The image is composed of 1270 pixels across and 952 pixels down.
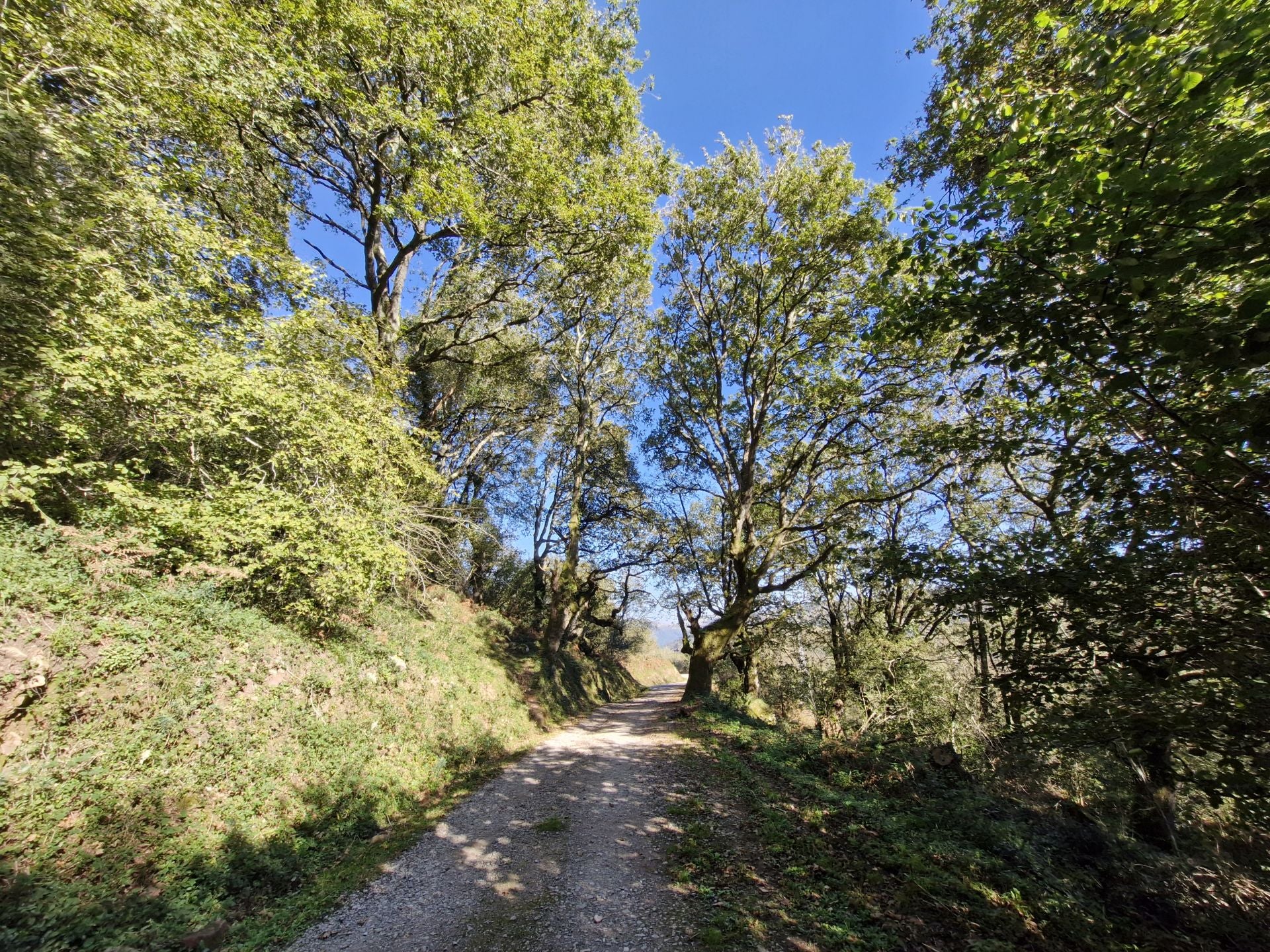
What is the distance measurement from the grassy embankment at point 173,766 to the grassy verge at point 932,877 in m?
4.09

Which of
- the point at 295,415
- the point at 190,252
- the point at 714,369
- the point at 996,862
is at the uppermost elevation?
the point at 714,369

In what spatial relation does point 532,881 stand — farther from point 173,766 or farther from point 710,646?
point 710,646

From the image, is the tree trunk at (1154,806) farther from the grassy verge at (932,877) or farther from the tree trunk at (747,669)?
the tree trunk at (747,669)

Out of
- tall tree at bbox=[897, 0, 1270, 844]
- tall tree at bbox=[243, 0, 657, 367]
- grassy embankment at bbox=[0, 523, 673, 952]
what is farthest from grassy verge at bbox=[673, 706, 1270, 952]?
tall tree at bbox=[243, 0, 657, 367]

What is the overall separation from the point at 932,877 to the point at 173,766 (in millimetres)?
7664

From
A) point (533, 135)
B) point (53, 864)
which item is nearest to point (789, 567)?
point (533, 135)

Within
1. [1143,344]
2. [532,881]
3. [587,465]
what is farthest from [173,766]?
[587,465]

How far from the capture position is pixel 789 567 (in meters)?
17.3

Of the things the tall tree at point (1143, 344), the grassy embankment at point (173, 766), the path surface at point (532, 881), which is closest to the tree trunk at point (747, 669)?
the path surface at point (532, 881)

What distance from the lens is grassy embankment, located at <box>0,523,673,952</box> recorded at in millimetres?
3680

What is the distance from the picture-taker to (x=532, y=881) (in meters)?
4.96

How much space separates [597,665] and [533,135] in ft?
78.5

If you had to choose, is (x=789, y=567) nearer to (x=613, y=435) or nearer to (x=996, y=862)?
(x=613, y=435)

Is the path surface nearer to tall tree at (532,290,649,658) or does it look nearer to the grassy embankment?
the grassy embankment
